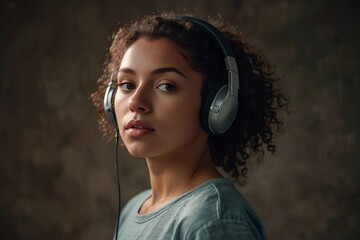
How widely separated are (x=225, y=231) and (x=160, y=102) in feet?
1.37

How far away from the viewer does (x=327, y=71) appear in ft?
8.81

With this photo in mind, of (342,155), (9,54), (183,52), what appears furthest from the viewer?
(9,54)

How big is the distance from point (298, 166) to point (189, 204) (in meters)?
1.31

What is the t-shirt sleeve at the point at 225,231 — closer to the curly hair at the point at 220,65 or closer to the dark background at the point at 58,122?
the curly hair at the point at 220,65

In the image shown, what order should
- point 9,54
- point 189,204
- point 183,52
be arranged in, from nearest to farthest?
point 189,204, point 183,52, point 9,54

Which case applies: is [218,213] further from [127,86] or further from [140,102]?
[127,86]

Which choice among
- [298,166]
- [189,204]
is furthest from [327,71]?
[189,204]

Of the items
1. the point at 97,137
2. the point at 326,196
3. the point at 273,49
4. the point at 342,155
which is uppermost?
the point at 273,49

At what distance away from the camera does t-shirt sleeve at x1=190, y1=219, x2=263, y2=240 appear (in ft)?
4.59

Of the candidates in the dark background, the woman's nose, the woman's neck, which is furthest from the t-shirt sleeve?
the dark background

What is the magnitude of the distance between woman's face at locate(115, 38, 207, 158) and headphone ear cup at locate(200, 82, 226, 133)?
18 mm

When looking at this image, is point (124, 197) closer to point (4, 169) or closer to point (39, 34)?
point (4, 169)

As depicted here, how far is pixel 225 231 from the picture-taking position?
55.6 inches

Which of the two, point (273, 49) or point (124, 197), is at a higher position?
point (273, 49)
